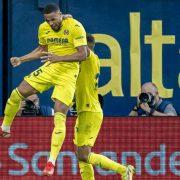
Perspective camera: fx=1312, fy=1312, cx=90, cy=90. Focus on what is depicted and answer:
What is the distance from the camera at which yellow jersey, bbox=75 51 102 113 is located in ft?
57.8

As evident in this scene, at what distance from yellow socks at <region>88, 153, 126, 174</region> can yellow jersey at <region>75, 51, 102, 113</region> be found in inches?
25.8

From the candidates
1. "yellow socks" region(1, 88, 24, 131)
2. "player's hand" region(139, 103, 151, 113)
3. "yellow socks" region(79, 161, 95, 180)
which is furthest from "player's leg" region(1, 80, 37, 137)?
"player's hand" region(139, 103, 151, 113)

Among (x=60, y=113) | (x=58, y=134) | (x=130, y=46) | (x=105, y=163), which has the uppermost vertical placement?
(x=130, y=46)

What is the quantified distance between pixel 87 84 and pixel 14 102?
4.08 feet

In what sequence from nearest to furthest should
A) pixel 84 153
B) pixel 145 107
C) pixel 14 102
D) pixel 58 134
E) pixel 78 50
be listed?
pixel 58 134 → pixel 78 50 → pixel 14 102 → pixel 84 153 → pixel 145 107

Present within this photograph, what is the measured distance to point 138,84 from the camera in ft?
71.8

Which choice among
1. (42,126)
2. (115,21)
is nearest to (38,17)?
(115,21)

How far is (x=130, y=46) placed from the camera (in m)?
Answer: 22.0

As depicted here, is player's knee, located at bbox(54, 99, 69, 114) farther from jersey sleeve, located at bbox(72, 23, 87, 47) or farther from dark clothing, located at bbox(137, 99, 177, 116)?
dark clothing, located at bbox(137, 99, 177, 116)

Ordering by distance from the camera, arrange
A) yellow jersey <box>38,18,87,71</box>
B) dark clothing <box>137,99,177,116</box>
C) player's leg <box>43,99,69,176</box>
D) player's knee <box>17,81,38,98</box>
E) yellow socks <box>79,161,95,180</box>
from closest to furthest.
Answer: player's leg <box>43,99,69,176</box>
yellow jersey <box>38,18,87,71</box>
player's knee <box>17,81,38,98</box>
yellow socks <box>79,161,95,180</box>
dark clothing <box>137,99,177,116</box>

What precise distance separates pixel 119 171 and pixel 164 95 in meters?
4.66

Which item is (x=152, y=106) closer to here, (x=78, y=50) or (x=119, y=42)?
(x=119, y=42)

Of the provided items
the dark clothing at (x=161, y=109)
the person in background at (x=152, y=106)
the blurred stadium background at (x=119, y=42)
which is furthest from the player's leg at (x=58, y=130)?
the blurred stadium background at (x=119, y=42)

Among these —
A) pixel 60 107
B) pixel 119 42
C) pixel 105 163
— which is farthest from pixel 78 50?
pixel 119 42
